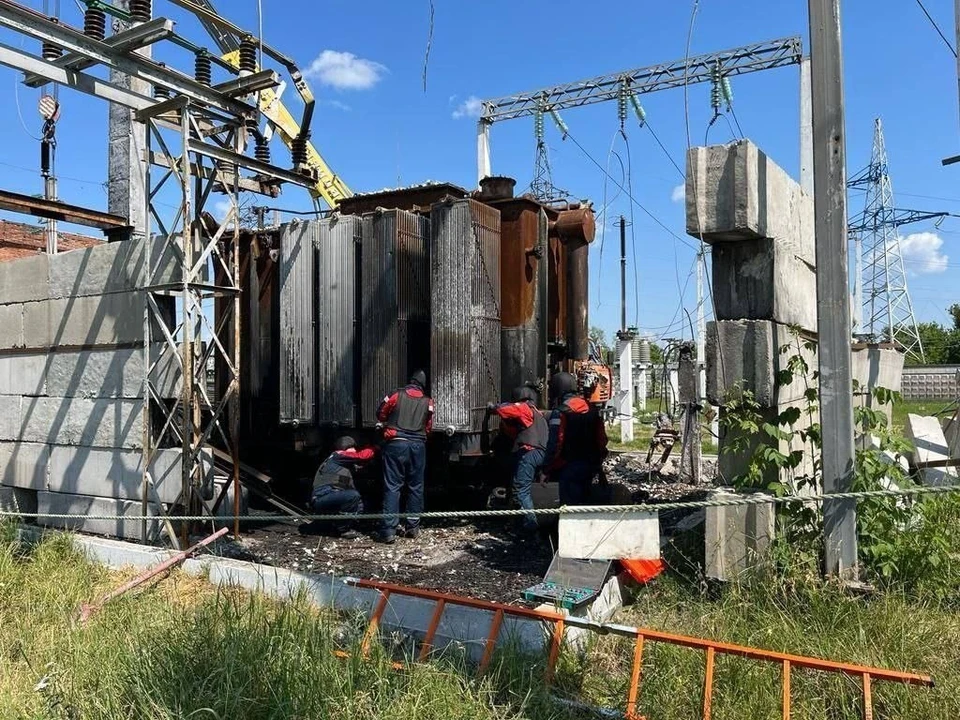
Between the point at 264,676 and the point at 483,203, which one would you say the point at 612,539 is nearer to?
the point at 264,676

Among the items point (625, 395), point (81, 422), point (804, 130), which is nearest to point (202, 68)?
point (81, 422)

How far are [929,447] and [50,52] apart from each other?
9.68 m

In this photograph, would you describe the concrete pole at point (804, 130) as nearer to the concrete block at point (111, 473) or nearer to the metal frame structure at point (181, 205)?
the metal frame structure at point (181, 205)

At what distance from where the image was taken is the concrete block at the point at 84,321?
7980 mm

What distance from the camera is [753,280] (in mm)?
5336

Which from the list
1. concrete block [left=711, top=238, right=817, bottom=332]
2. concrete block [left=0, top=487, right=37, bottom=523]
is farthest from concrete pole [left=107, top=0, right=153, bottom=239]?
concrete block [left=711, top=238, right=817, bottom=332]

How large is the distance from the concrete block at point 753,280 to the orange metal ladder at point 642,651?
2.50m

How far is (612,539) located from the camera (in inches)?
162

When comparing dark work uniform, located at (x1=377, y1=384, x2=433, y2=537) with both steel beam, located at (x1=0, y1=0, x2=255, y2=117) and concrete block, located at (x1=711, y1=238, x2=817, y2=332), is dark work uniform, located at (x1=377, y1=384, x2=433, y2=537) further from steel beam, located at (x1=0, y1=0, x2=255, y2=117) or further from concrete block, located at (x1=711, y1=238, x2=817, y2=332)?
concrete block, located at (x1=711, y1=238, x2=817, y2=332)

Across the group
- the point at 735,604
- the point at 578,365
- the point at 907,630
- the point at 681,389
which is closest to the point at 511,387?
the point at 578,365

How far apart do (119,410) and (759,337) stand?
6684mm

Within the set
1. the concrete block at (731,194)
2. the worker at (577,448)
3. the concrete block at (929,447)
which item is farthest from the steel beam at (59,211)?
the concrete block at (929,447)

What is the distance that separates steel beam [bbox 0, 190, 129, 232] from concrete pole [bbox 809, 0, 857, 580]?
7.57 metres

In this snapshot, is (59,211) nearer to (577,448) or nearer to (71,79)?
(71,79)
